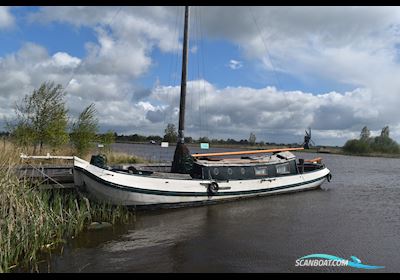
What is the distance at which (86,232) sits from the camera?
10.9 metres

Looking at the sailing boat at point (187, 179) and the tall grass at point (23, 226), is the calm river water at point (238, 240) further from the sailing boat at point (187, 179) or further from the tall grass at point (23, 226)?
the sailing boat at point (187, 179)

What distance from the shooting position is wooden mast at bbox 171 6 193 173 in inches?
671

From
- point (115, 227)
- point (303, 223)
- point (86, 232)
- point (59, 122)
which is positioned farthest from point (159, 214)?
point (59, 122)

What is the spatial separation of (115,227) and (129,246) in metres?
2.07

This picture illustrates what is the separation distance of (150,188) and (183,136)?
451 cm

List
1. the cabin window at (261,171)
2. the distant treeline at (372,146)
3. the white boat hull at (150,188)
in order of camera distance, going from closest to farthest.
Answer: the white boat hull at (150,188), the cabin window at (261,171), the distant treeline at (372,146)

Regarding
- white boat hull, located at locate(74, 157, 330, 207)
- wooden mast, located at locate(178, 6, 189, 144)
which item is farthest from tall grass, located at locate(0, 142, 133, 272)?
wooden mast, located at locate(178, 6, 189, 144)

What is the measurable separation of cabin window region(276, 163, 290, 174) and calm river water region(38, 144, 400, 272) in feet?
9.59

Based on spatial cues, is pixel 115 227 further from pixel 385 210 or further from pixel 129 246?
pixel 385 210

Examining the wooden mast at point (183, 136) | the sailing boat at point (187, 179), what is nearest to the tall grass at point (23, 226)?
the sailing boat at point (187, 179)

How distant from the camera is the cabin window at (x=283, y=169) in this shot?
2044 cm

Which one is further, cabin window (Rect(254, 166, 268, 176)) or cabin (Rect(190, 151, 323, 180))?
cabin window (Rect(254, 166, 268, 176))
